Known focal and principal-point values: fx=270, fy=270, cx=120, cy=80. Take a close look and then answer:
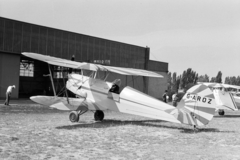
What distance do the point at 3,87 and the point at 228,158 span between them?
25.1 metres

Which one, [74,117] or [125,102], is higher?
[125,102]

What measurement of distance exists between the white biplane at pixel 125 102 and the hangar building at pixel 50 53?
5.89m

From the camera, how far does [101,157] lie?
590cm

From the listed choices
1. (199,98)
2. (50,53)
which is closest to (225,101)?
(199,98)

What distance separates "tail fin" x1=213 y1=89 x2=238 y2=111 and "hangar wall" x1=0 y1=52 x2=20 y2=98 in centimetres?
1971

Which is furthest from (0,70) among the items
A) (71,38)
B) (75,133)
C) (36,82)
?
(75,133)

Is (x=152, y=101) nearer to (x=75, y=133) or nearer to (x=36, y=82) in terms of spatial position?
(x=75, y=133)

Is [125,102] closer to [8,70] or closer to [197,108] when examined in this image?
[197,108]

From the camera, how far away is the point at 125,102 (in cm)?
1116

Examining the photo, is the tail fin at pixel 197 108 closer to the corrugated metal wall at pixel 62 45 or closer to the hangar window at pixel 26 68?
the corrugated metal wall at pixel 62 45

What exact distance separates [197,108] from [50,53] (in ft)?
76.5

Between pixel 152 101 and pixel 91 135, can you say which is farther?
pixel 152 101

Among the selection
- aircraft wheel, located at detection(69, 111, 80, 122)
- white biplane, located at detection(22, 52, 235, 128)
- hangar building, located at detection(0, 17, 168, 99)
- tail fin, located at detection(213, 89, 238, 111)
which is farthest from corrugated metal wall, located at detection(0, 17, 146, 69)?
tail fin, located at detection(213, 89, 238, 111)

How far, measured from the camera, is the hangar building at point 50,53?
26.7m
